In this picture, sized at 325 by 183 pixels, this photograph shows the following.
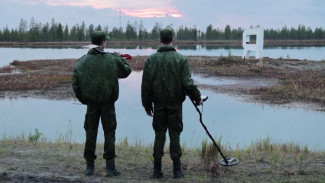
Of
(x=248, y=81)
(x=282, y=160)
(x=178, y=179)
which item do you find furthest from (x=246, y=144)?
(x=248, y=81)

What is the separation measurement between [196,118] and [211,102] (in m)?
3.69

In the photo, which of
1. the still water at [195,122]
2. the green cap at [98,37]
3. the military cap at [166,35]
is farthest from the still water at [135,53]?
the green cap at [98,37]

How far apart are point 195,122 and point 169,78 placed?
833 centimetres

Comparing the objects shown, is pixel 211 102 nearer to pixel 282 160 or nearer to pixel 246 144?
pixel 246 144

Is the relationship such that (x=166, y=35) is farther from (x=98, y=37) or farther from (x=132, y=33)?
(x=132, y=33)

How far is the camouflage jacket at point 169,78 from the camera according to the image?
19.1 ft

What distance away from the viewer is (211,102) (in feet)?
59.9

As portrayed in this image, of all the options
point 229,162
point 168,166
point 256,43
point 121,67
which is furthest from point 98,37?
point 256,43

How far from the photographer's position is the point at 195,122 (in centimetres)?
1399

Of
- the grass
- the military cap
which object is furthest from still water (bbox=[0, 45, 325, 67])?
the military cap

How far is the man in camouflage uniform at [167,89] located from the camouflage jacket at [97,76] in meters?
0.43

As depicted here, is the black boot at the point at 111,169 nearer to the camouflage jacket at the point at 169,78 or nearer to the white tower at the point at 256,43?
the camouflage jacket at the point at 169,78

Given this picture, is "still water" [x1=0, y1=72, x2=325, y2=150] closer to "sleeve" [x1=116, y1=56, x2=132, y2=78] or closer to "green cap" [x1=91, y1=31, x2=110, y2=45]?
"sleeve" [x1=116, y1=56, x2=132, y2=78]

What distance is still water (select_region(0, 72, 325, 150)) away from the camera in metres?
11.9
